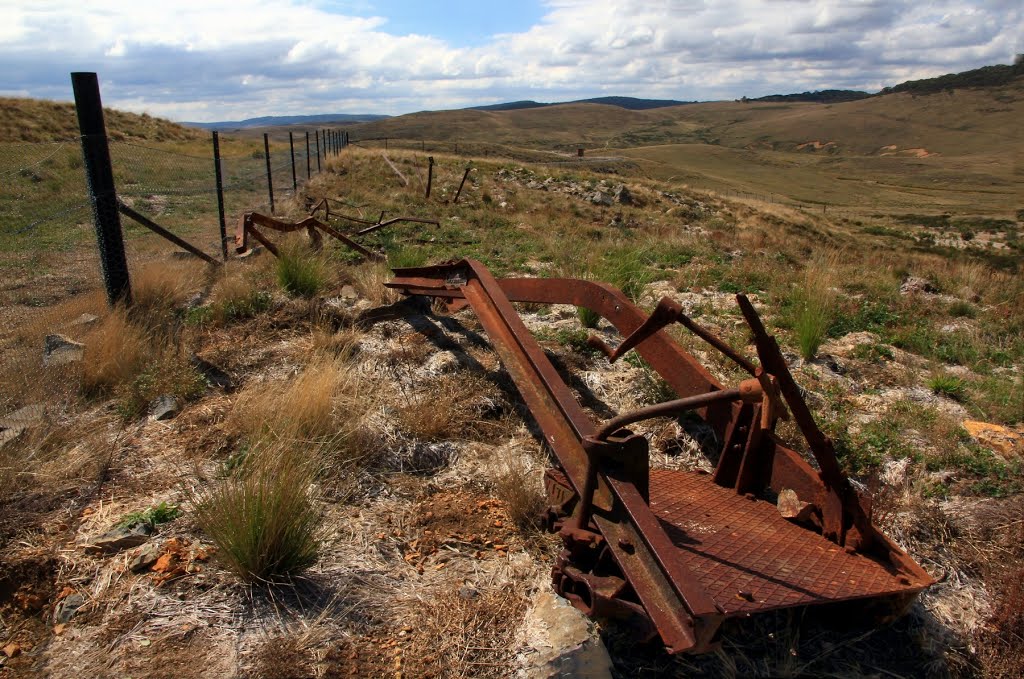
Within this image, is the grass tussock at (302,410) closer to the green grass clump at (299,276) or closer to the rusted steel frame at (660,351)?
the rusted steel frame at (660,351)

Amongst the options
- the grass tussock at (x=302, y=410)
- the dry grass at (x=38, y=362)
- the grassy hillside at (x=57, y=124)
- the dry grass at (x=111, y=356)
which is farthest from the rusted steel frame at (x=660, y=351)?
the grassy hillside at (x=57, y=124)

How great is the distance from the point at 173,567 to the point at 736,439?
249 cm

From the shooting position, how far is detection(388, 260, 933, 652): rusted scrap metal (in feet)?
6.79

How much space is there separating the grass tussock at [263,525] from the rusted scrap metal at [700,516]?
38.8 inches

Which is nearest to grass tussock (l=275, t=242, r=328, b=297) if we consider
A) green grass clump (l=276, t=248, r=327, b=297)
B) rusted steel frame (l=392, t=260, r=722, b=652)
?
green grass clump (l=276, t=248, r=327, b=297)

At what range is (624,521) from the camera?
87.7 inches

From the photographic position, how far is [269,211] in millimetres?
10719

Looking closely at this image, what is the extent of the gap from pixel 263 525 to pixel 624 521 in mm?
1323

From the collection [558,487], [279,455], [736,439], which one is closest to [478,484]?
[558,487]

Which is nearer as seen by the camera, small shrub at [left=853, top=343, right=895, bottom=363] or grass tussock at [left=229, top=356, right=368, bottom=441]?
grass tussock at [left=229, top=356, right=368, bottom=441]

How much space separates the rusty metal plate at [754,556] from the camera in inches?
86.9

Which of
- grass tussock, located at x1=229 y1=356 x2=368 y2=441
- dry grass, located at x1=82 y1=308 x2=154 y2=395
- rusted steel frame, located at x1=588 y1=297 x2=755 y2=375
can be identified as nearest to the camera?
rusted steel frame, located at x1=588 y1=297 x2=755 y2=375

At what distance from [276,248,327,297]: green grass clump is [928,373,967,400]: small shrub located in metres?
4.82

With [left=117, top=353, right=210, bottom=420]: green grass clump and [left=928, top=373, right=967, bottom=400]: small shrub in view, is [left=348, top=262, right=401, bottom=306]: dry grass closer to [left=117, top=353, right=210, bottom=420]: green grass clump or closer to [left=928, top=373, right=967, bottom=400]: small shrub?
[left=117, top=353, right=210, bottom=420]: green grass clump
